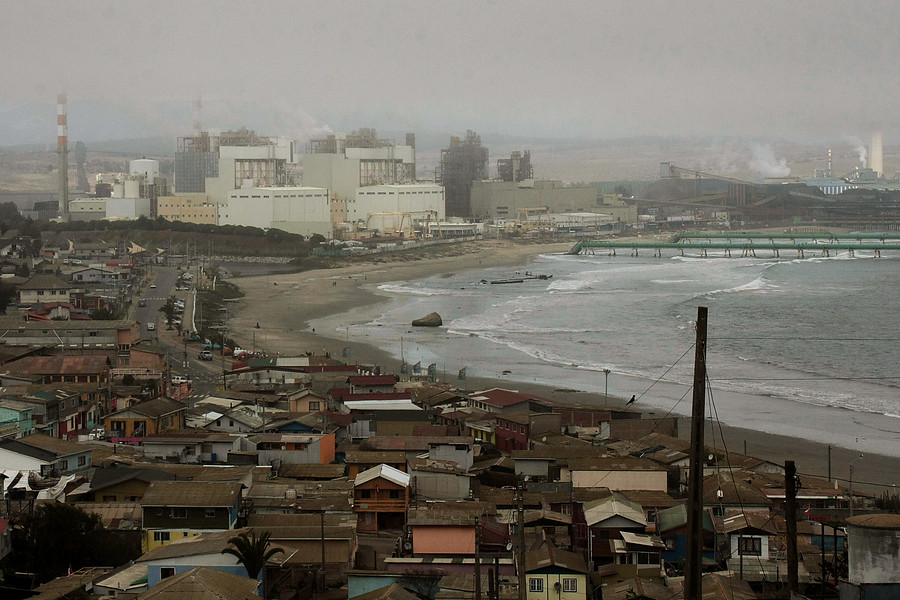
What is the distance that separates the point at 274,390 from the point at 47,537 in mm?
4987

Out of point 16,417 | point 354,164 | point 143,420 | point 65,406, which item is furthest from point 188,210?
point 16,417

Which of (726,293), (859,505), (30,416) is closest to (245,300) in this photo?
(726,293)

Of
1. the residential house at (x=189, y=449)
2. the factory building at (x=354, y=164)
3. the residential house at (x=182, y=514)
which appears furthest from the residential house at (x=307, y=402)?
the factory building at (x=354, y=164)

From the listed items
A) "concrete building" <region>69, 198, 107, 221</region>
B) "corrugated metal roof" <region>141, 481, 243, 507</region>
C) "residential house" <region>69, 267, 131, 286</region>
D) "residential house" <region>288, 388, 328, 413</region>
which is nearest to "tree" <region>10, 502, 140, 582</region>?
"corrugated metal roof" <region>141, 481, 243, 507</region>

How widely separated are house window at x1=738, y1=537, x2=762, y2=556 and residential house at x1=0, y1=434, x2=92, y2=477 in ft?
11.6

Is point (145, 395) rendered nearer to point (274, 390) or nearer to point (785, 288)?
point (274, 390)

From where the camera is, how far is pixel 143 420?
27.6ft

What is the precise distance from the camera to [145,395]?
9672 mm

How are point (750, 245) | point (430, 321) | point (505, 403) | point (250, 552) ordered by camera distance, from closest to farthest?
point (250, 552)
point (505, 403)
point (430, 321)
point (750, 245)

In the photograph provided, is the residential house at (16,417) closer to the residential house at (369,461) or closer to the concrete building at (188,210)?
the residential house at (369,461)

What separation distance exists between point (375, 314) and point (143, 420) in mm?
11611

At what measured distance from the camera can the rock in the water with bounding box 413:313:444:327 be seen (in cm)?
1794

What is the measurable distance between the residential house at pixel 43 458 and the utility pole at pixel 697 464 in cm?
451

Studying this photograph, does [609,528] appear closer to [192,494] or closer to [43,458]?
[192,494]
